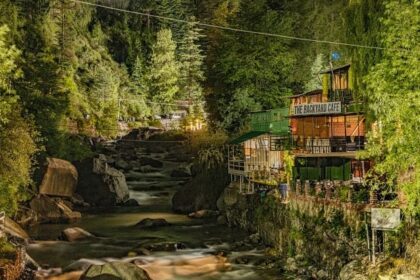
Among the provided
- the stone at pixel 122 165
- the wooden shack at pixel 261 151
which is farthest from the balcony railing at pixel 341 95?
the stone at pixel 122 165

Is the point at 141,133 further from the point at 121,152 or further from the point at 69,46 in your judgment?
the point at 69,46

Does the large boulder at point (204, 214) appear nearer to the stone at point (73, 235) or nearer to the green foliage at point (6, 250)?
the stone at point (73, 235)

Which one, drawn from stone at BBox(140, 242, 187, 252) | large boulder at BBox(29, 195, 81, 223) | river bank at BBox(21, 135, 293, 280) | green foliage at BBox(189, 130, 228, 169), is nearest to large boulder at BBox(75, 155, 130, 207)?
A: river bank at BBox(21, 135, 293, 280)

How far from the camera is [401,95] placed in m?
16.8

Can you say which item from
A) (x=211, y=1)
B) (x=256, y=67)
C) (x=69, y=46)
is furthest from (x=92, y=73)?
(x=256, y=67)

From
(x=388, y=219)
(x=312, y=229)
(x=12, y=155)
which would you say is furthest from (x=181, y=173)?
(x=388, y=219)

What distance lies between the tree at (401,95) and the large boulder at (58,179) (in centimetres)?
2971

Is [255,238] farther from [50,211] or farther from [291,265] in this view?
[50,211]

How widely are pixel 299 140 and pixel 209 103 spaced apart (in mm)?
22927

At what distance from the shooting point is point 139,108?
76.2 metres

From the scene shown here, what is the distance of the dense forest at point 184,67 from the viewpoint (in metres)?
17.4

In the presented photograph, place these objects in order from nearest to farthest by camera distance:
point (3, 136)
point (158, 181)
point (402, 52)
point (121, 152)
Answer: point (402, 52) < point (3, 136) < point (158, 181) < point (121, 152)

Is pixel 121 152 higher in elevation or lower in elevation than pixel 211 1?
lower

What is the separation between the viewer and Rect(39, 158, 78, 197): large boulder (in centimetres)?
3962
